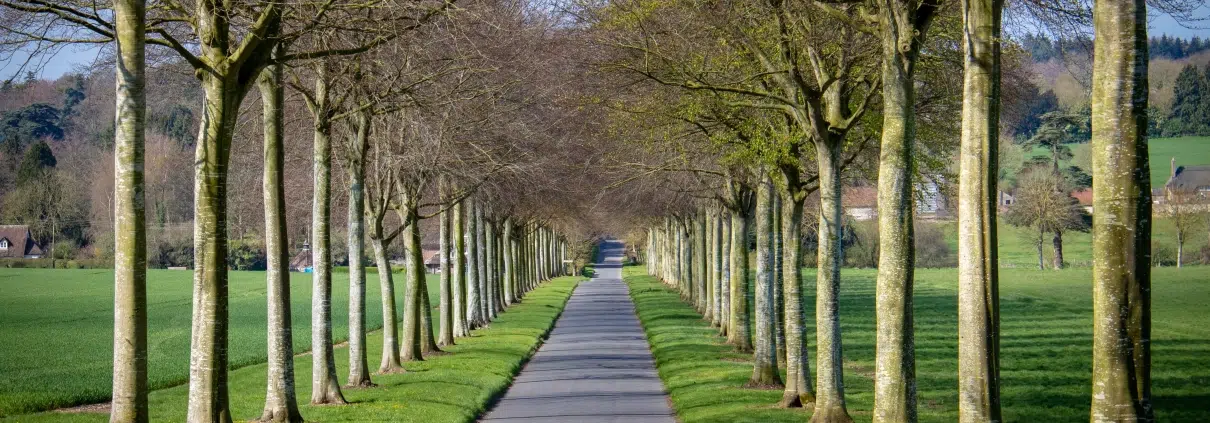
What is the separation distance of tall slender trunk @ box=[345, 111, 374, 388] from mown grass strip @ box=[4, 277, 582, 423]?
2.17ft

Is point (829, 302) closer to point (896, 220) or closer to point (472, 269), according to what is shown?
point (896, 220)

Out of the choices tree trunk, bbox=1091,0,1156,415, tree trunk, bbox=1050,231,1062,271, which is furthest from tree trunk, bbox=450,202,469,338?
tree trunk, bbox=1050,231,1062,271

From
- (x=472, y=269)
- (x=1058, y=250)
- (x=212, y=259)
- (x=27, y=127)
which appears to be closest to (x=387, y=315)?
(x=212, y=259)

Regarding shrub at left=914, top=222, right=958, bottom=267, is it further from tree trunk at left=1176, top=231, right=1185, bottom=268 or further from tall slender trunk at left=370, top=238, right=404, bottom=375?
tall slender trunk at left=370, top=238, right=404, bottom=375

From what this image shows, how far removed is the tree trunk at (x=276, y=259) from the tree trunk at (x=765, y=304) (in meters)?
10.7

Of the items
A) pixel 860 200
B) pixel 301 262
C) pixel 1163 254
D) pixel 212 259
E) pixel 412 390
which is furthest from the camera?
pixel 301 262

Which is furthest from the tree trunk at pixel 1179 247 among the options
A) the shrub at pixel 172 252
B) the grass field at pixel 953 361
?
the shrub at pixel 172 252

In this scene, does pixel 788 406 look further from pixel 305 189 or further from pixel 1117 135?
pixel 305 189

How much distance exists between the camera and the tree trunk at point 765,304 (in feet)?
84.5

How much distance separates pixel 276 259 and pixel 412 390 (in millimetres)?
6762

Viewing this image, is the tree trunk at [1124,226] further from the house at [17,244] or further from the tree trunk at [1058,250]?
the house at [17,244]

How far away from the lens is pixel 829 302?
62.2 feet

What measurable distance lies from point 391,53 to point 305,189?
961 centimetres

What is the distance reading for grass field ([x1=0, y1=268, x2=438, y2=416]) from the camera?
28.4 meters
